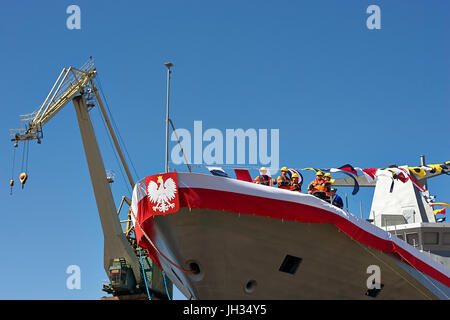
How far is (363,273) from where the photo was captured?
18.3 meters

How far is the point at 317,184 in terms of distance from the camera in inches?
773

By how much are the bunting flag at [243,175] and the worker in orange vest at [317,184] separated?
2.57 metres

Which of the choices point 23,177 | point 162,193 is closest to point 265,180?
point 162,193

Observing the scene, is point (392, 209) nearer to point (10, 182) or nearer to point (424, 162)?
point (424, 162)

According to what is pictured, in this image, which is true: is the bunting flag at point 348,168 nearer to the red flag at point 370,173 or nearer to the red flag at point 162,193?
the red flag at point 370,173

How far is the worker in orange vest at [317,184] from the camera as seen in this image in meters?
19.5

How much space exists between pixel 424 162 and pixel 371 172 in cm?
610

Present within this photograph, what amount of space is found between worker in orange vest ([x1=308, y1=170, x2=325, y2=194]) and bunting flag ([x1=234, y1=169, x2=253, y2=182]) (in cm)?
257

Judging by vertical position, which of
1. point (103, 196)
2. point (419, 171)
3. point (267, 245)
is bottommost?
point (267, 245)

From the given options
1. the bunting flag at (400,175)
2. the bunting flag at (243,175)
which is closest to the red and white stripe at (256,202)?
the bunting flag at (243,175)

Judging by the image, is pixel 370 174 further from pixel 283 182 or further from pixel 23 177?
pixel 23 177

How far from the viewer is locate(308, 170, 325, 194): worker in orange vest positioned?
1947cm
